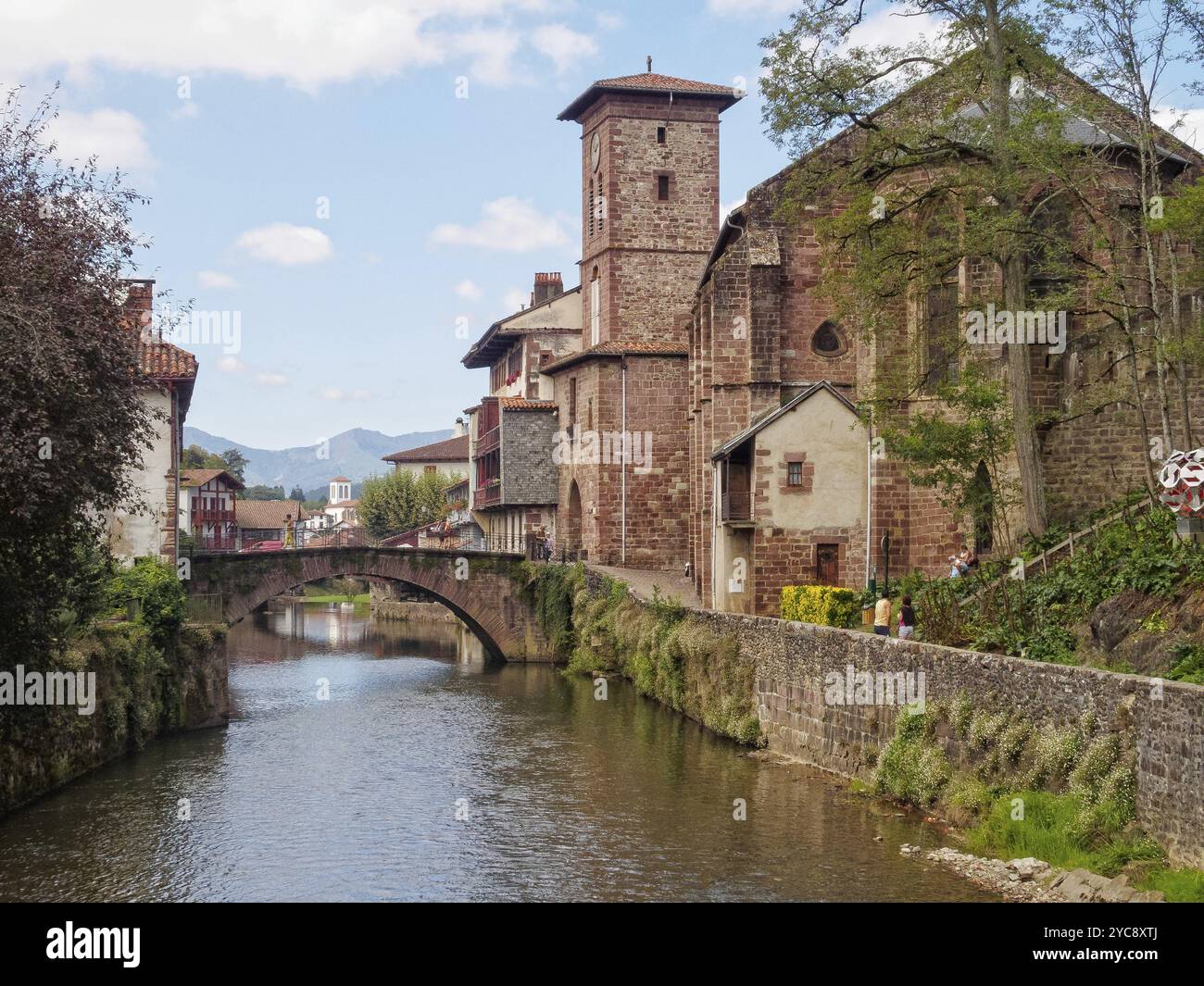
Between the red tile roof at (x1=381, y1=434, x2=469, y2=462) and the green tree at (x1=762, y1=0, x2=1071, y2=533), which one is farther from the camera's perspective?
the red tile roof at (x1=381, y1=434, x2=469, y2=462)

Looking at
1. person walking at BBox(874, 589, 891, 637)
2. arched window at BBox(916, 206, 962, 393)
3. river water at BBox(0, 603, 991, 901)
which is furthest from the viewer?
arched window at BBox(916, 206, 962, 393)

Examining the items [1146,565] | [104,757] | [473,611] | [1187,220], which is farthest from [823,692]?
[473,611]

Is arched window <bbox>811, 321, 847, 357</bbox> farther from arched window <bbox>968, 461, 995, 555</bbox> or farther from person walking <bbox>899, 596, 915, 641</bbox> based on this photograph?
person walking <bbox>899, 596, 915, 641</bbox>

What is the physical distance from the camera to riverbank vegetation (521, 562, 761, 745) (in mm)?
30625

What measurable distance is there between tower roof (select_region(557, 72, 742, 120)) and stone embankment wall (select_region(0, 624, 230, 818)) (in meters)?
27.5

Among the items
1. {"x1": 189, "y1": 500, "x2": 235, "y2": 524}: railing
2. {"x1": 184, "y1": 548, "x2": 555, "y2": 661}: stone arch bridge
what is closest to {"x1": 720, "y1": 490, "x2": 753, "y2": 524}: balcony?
{"x1": 184, "y1": 548, "x2": 555, "y2": 661}: stone arch bridge

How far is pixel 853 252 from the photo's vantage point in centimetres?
3081

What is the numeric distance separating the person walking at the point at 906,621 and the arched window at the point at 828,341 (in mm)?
16244

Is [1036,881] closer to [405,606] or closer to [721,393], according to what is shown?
[721,393]

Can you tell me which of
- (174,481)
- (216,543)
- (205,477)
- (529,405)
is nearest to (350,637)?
(529,405)

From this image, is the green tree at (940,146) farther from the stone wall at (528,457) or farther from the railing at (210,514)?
the railing at (210,514)

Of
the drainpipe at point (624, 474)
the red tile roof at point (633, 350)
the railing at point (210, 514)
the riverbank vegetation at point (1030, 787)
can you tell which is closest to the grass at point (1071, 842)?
the riverbank vegetation at point (1030, 787)

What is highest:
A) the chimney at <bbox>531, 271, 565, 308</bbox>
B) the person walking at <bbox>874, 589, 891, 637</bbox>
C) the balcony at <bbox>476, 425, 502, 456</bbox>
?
the chimney at <bbox>531, 271, 565, 308</bbox>
